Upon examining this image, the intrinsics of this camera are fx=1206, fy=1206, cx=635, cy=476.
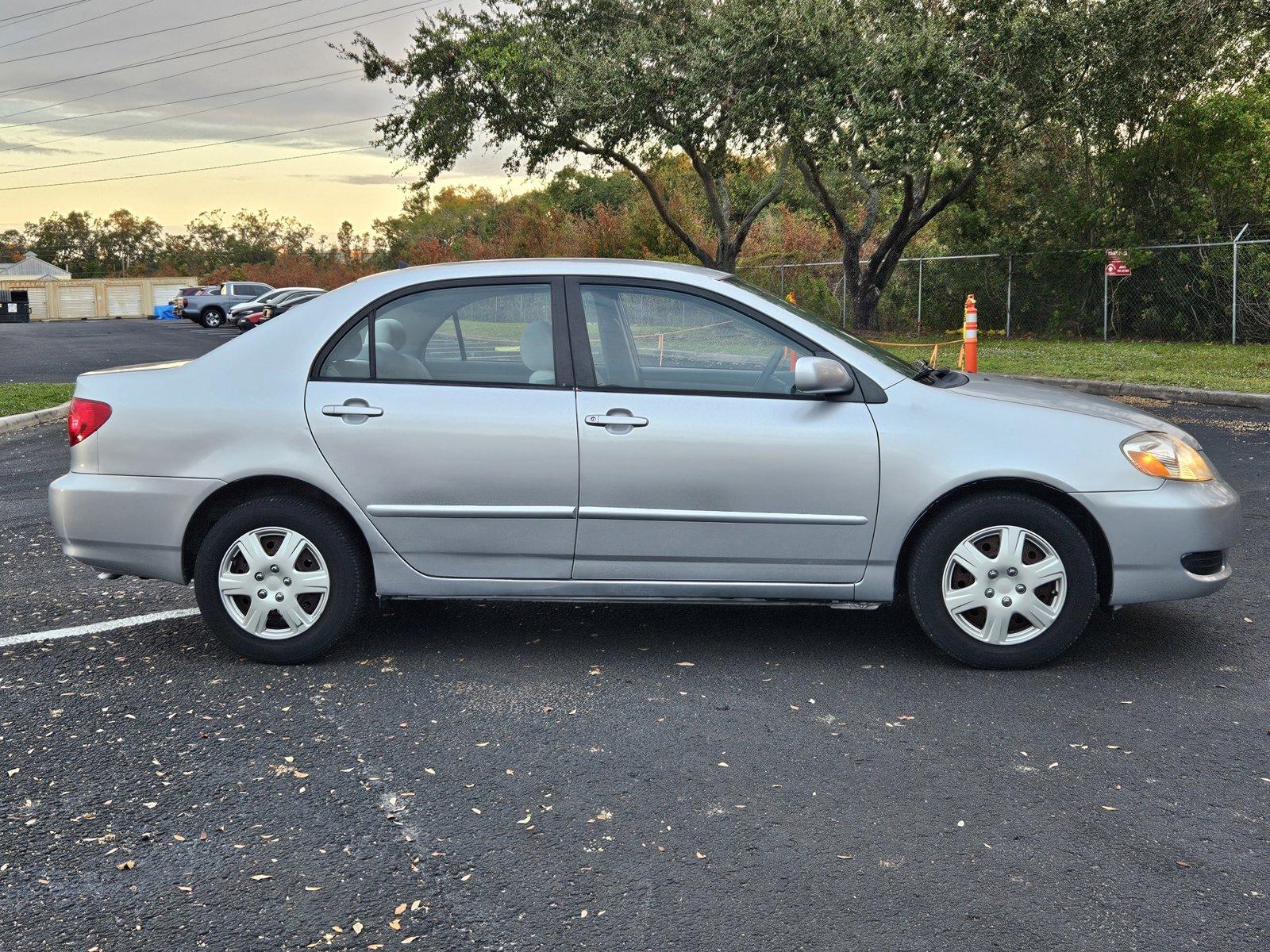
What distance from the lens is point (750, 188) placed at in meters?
42.0

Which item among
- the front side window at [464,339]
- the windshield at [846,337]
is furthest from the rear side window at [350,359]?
the windshield at [846,337]

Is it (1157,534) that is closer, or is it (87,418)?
(1157,534)

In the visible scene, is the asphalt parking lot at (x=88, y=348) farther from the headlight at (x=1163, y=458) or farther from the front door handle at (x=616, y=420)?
the headlight at (x=1163, y=458)

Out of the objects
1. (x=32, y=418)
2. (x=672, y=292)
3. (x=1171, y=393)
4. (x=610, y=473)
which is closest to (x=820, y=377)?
(x=672, y=292)

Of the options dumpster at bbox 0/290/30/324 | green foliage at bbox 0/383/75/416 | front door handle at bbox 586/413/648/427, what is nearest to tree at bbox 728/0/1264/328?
green foliage at bbox 0/383/75/416

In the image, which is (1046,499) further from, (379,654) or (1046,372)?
(1046,372)

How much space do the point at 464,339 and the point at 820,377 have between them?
146cm

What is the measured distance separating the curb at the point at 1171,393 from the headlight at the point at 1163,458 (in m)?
8.14

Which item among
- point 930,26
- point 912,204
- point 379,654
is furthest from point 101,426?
point 912,204

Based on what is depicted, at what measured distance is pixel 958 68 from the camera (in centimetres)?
2138

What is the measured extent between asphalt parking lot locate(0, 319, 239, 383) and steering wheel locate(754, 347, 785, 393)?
10534 millimetres

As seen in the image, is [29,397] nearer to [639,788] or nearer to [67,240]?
[639,788]

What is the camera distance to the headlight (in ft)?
15.3

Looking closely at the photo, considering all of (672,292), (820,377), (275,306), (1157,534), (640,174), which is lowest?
(1157,534)
